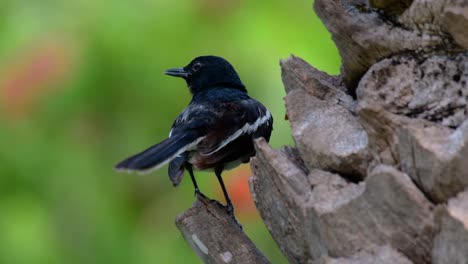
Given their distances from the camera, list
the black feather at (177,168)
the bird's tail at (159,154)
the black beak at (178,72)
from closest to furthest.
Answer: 1. the bird's tail at (159,154)
2. the black feather at (177,168)
3. the black beak at (178,72)

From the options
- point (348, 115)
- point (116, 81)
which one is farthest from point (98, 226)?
point (348, 115)

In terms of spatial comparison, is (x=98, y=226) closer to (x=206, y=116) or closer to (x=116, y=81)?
(x=116, y=81)

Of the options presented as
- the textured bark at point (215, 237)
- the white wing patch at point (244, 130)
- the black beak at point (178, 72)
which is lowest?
the white wing patch at point (244, 130)

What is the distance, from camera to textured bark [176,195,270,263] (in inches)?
136

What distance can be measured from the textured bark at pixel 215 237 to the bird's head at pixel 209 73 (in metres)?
2.02

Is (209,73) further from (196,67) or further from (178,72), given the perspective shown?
(178,72)

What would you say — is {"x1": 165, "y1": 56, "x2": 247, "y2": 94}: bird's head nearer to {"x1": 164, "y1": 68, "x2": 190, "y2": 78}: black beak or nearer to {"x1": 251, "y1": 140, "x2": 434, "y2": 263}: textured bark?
{"x1": 164, "y1": 68, "x2": 190, "y2": 78}: black beak

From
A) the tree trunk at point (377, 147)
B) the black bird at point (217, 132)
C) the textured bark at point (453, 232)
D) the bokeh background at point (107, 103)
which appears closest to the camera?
the textured bark at point (453, 232)

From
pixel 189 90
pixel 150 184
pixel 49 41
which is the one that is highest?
pixel 49 41

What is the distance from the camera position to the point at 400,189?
2.67 metres

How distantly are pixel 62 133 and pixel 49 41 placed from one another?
0.56m

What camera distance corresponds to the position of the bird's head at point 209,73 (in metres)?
5.93

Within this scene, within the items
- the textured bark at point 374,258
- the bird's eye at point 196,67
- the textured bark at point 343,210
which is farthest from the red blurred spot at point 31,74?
the textured bark at point 374,258

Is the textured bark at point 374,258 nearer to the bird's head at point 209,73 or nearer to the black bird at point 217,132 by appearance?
the black bird at point 217,132
